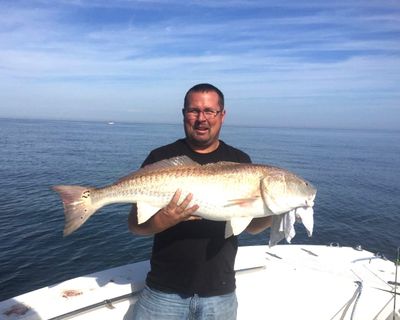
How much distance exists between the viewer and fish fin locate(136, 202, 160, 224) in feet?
13.0

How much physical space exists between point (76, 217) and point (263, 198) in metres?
2.03

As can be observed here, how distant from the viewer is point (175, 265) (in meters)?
3.93

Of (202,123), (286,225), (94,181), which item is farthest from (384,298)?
(94,181)

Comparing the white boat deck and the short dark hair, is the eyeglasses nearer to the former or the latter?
the short dark hair

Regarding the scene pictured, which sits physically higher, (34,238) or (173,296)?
(173,296)

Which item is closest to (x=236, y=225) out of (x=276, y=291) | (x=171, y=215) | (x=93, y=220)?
(x=171, y=215)

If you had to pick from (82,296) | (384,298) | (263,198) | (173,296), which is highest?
(263,198)

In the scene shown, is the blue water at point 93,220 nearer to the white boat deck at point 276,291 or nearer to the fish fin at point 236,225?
the white boat deck at point 276,291

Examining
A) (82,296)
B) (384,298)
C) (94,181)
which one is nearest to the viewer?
(82,296)

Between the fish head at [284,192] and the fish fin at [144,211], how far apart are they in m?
1.17

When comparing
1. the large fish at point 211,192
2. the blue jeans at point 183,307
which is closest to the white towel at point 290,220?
the large fish at point 211,192

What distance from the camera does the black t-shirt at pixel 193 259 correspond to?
389cm

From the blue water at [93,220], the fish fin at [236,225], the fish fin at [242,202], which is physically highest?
the fish fin at [242,202]

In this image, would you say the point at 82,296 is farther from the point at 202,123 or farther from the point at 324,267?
the point at 324,267
